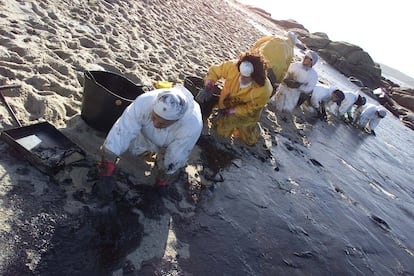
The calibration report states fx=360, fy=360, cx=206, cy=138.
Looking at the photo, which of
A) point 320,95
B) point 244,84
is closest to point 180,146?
point 244,84

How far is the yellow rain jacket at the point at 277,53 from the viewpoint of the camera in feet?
20.9

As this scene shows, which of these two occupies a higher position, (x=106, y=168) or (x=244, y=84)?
(x=244, y=84)

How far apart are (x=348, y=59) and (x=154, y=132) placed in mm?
28679

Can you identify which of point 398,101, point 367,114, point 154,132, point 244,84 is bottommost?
point 398,101

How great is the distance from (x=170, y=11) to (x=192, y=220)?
7403mm

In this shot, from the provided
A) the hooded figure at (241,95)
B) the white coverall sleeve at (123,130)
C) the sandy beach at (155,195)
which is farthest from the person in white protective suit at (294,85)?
the white coverall sleeve at (123,130)

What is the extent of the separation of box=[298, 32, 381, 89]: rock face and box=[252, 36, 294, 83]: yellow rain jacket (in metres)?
22.8

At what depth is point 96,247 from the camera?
270 cm

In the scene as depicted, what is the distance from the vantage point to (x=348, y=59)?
28.8 m

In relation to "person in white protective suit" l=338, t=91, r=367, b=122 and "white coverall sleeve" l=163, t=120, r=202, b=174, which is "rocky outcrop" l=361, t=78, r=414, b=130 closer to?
"person in white protective suit" l=338, t=91, r=367, b=122

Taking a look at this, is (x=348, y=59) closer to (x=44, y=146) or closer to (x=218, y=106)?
(x=218, y=106)

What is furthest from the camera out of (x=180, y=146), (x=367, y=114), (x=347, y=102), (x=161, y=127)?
(x=367, y=114)

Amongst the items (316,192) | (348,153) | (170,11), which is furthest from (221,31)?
(316,192)

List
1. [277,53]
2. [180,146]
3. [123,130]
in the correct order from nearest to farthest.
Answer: [123,130] → [180,146] → [277,53]
